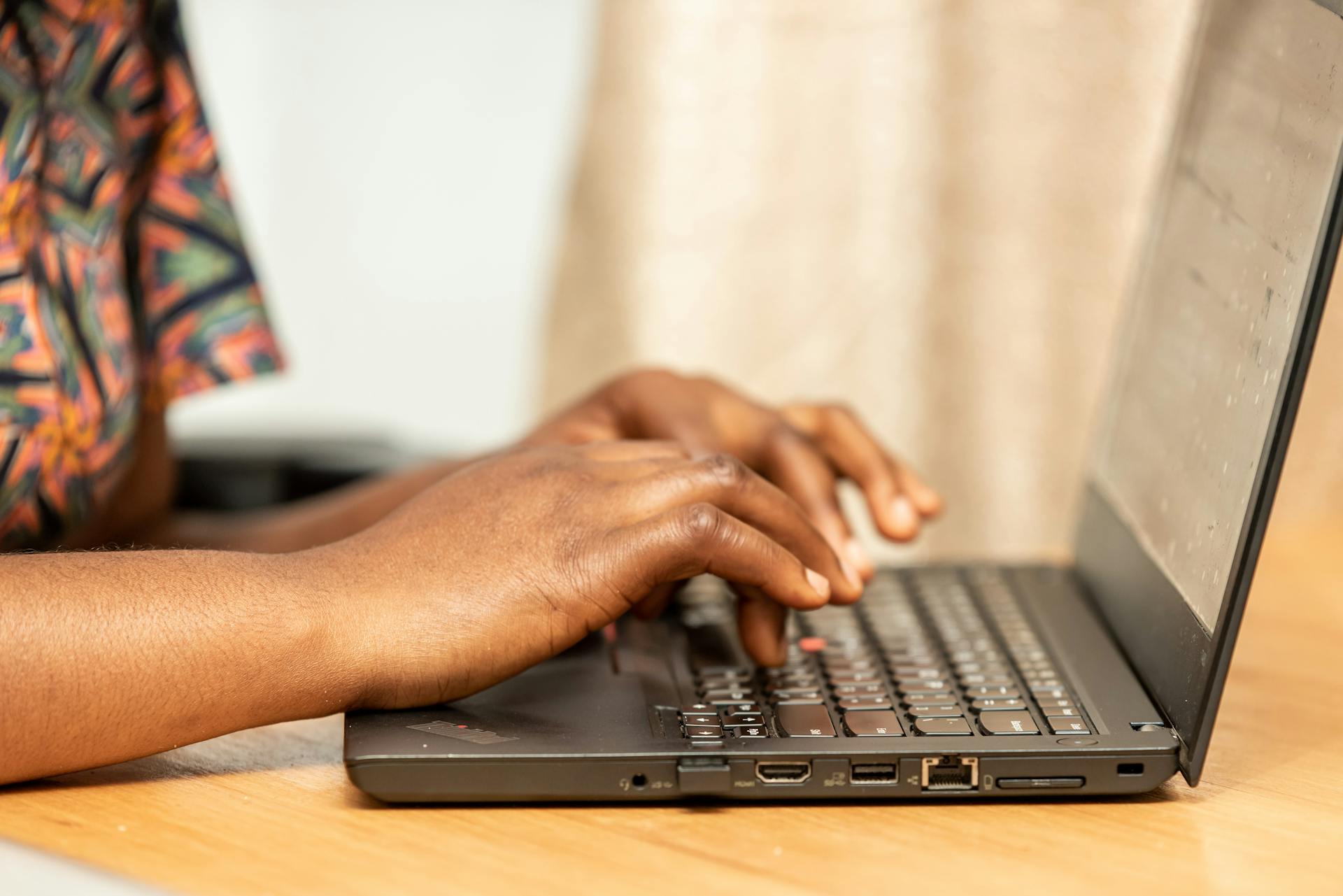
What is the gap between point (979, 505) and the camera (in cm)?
132

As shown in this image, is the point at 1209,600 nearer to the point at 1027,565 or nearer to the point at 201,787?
the point at 1027,565

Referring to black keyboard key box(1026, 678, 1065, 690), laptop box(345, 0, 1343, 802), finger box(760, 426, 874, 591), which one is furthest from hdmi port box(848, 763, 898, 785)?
finger box(760, 426, 874, 591)

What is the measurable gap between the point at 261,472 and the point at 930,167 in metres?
0.68

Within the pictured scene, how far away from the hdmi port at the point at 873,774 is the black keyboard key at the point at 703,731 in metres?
0.05

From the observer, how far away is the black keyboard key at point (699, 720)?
1.67 ft

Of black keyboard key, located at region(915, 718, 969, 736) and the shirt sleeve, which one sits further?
the shirt sleeve

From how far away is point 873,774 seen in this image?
48 centimetres

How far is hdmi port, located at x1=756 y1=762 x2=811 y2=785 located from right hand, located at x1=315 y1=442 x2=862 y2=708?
0.27 feet

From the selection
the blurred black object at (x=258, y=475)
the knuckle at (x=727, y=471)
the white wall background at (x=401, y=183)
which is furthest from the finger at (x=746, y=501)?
the white wall background at (x=401, y=183)

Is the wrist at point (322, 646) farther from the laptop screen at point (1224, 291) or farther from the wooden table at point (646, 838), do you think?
the laptop screen at point (1224, 291)

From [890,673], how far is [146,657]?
30 centimetres

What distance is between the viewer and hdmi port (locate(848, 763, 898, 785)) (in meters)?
0.48

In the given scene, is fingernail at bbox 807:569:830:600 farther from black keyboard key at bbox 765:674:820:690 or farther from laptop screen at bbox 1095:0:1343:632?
laptop screen at bbox 1095:0:1343:632

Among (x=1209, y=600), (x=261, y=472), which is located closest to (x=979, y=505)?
(x=261, y=472)
